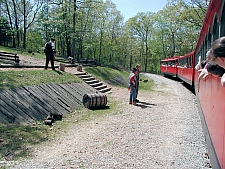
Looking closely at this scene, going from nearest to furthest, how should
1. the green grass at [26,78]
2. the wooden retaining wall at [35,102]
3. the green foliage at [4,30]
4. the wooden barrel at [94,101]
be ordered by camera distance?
1. the wooden retaining wall at [35,102]
2. the green grass at [26,78]
3. the wooden barrel at [94,101]
4. the green foliage at [4,30]

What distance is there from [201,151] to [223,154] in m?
3.12

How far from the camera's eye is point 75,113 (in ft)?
31.8

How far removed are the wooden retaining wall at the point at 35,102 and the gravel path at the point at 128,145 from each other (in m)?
1.49

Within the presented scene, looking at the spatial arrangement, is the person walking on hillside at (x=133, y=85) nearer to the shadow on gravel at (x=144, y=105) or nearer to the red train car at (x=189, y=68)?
the shadow on gravel at (x=144, y=105)

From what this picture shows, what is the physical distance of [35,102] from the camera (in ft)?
28.8

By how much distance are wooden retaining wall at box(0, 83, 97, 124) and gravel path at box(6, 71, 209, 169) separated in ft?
4.87

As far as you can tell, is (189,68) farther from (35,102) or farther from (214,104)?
(214,104)

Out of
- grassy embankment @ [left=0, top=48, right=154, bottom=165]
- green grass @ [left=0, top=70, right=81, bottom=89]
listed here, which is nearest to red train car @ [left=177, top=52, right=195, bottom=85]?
grassy embankment @ [left=0, top=48, right=154, bottom=165]

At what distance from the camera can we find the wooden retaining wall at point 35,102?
749cm

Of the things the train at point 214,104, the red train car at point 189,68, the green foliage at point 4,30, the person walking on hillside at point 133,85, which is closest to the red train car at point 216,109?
the train at point 214,104

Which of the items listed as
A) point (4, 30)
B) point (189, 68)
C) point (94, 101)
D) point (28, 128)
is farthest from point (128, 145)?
point (4, 30)

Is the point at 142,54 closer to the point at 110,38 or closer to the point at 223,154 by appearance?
the point at 110,38

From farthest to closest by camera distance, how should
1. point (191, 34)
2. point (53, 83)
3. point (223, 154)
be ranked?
point (191, 34)
point (53, 83)
point (223, 154)

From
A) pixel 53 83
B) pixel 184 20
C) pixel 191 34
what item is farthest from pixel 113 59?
pixel 53 83
